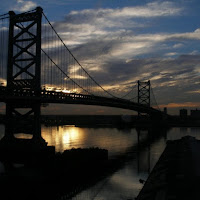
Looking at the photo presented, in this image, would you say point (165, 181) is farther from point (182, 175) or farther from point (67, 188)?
point (67, 188)

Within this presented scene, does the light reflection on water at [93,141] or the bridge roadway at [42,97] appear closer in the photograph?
the bridge roadway at [42,97]

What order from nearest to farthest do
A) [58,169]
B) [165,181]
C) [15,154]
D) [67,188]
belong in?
[165,181] < [67,188] < [58,169] < [15,154]

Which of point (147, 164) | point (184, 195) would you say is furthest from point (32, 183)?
point (147, 164)

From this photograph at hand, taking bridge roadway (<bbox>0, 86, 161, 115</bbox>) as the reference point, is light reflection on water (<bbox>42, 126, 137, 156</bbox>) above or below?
below

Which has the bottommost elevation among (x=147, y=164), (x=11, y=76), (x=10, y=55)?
(x=147, y=164)

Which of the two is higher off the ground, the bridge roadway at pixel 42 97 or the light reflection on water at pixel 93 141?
the bridge roadway at pixel 42 97

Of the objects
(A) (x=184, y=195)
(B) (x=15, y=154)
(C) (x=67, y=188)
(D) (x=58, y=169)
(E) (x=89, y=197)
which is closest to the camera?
(A) (x=184, y=195)

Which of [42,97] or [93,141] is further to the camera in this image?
[93,141]

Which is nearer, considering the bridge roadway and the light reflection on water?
the bridge roadway

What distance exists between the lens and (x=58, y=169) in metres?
30.6

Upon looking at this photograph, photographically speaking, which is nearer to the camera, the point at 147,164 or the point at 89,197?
the point at 89,197

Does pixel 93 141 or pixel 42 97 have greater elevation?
pixel 42 97

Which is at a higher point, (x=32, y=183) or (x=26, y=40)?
(x=26, y=40)

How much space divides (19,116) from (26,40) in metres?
11.1
